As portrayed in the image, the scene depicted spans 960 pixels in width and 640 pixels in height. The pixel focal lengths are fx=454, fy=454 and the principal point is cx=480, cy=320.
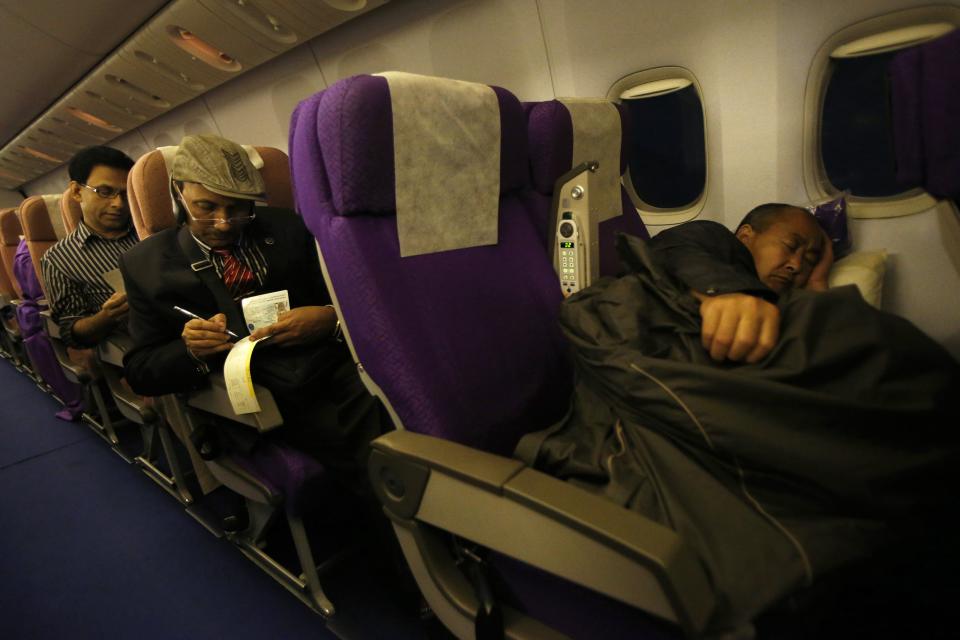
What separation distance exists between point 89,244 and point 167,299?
1486 mm

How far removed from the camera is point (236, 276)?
5.40 feet

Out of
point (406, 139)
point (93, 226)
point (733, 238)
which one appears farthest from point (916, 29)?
point (93, 226)

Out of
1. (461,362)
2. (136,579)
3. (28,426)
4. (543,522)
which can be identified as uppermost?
(461,362)

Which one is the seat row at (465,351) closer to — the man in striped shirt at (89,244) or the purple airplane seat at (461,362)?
the purple airplane seat at (461,362)

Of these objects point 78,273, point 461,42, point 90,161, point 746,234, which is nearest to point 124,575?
point 78,273

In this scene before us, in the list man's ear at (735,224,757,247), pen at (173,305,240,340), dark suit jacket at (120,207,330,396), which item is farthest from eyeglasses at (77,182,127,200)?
man's ear at (735,224,757,247)

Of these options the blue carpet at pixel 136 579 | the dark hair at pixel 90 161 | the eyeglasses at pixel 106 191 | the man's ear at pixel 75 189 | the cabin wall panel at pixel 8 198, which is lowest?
the blue carpet at pixel 136 579

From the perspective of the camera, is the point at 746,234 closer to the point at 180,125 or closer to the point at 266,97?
the point at 266,97

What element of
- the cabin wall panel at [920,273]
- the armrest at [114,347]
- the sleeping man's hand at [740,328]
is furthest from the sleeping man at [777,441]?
the armrest at [114,347]

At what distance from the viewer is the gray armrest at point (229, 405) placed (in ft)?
4.15

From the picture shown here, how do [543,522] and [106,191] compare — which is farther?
[106,191]

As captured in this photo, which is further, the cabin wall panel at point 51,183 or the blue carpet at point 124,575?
the cabin wall panel at point 51,183

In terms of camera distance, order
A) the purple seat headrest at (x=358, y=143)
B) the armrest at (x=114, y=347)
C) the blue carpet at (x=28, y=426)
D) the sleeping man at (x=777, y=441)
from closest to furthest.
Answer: the sleeping man at (x=777, y=441) → the purple seat headrest at (x=358, y=143) → the armrest at (x=114, y=347) → the blue carpet at (x=28, y=426)

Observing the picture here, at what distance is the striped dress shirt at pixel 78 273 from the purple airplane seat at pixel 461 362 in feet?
7.13
